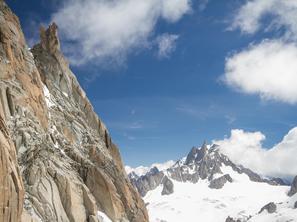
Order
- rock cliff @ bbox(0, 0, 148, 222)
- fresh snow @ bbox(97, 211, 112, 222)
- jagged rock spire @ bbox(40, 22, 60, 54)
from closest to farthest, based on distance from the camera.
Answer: rock cliff @ bbox(0, 0, 148, 222) → fresh snow @ bbox(97, 211, 112, 222) → jagged rock spire @ bbox(40, 22, 60, 54)

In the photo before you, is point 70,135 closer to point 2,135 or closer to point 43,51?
point 43,51

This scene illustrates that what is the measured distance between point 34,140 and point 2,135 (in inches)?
706

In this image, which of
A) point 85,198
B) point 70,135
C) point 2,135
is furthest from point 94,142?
point 2,135

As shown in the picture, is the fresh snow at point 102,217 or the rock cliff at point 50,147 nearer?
the rock cliff at point 50,147

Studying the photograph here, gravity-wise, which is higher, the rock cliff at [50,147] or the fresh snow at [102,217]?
the rock cliff at [50,147]

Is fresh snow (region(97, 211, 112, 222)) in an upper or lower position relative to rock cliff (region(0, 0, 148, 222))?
lower

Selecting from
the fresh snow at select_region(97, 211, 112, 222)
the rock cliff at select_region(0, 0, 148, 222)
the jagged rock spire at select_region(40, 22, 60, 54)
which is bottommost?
the fresh snow at select_region(97, 211, 112, 222)

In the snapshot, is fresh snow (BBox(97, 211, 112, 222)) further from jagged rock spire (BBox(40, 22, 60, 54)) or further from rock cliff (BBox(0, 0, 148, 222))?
jagged rock spire (BBox(40, 22, 60, 54))

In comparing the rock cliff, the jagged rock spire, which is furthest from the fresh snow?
the jagged rock spire

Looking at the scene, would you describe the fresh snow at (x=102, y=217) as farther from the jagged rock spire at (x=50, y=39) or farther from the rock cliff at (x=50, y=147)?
the jagged rock spire at (x=50, y=39)

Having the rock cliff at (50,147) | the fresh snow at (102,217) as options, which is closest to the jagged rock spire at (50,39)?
the rock cliff at (50,147)

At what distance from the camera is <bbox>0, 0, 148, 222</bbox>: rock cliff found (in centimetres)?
4328

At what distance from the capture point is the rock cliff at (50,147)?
4328 cm

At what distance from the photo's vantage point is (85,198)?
52469mm
